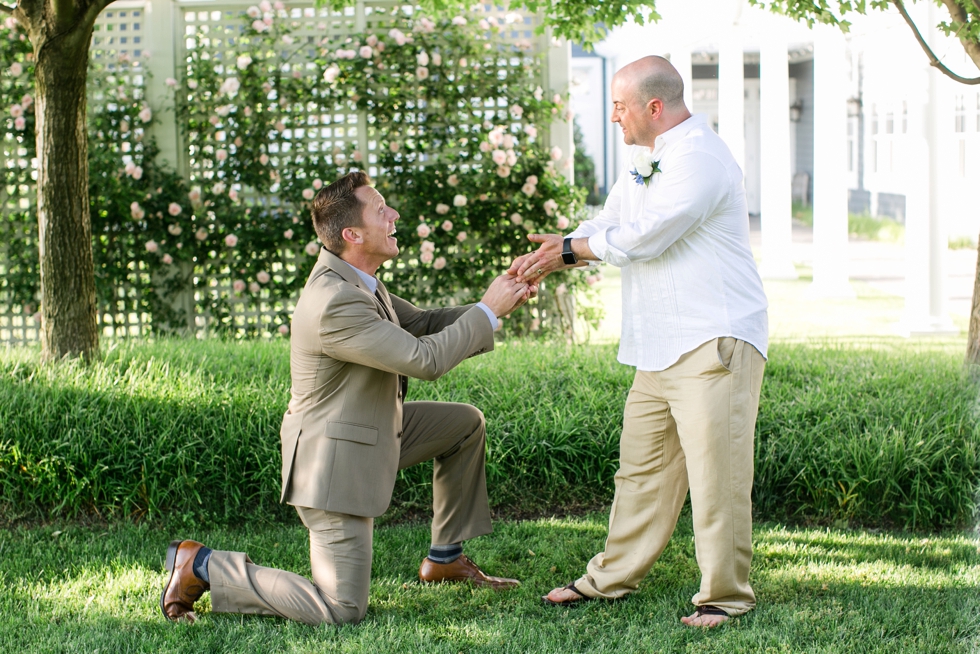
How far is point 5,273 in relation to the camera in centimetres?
764

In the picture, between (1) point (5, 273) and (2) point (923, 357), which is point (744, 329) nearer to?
(2) point (923, 357)

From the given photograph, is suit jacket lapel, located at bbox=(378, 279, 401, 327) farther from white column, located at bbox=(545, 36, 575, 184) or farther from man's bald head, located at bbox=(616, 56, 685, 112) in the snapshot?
white column, located at bbox=(545, 36, 575, 184)

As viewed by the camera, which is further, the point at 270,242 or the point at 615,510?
the point at 270,242

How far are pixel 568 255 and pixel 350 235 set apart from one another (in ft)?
2.55

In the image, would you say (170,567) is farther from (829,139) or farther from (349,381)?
(829,139)

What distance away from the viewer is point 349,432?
3.22 metres

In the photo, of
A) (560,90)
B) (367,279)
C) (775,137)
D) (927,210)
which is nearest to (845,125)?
(775,137)

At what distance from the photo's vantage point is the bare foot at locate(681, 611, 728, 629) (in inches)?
125

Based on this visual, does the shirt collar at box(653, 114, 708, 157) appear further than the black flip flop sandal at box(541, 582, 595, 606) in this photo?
No

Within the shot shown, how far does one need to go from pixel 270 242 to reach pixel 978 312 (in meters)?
5.08

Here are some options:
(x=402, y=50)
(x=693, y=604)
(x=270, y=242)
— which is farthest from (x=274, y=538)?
(x=402, y=50)

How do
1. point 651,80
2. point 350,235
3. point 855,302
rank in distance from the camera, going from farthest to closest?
1. point 855,302
2. point 350,235
3. point 651,80

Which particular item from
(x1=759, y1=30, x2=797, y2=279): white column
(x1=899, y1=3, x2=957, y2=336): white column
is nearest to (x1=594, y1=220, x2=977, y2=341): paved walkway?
(x1=899, y1=3, x2=957, y2=336): white column

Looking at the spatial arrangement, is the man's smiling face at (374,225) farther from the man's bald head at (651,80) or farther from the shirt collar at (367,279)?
the man's bald head at (651,80)
